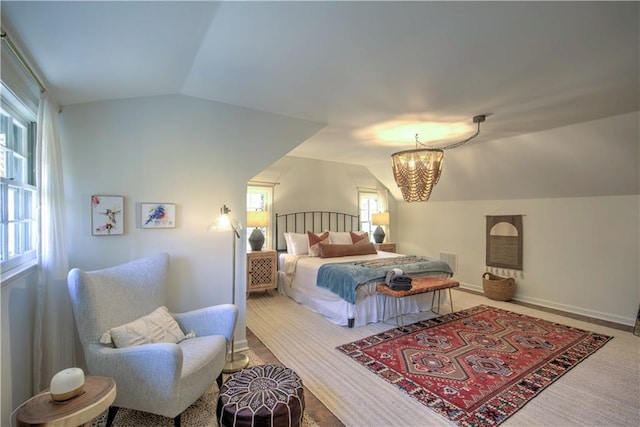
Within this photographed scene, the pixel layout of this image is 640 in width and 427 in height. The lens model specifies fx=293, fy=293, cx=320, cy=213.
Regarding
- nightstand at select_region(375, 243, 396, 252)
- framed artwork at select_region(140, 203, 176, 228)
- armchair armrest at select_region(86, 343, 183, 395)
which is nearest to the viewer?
armchair armrest at select_region(86, 343, 183, 395)

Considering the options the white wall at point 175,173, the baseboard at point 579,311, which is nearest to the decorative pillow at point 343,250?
the white wall at point 175,173

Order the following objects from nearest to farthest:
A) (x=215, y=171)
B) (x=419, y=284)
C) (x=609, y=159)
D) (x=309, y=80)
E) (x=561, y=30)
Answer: (x=561, y=30) → (x=309, y=80) → (x=215, y=171) → (x=609, y=159) → (x=419, y=284)

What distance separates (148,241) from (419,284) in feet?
10.2

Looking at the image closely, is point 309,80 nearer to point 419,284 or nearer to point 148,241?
point 148,241

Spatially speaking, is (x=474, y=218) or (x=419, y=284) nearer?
(x=419, y=284)

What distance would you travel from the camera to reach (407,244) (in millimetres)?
6762

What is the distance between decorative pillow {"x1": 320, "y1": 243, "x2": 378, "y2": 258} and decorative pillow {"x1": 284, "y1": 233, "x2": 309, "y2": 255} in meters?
0.41

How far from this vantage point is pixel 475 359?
281 centimetres

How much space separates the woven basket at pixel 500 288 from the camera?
184 inches

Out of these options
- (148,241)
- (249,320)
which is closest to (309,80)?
(148,241)

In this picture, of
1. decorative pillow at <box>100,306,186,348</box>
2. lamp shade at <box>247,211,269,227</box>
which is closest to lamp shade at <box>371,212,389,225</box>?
lamp shade at <box>247,211,269,227</box>

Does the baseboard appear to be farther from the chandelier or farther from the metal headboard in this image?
the metal headboard

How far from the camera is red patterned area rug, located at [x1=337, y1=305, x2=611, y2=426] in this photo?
7.22 ft

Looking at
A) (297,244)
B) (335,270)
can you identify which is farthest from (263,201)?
(335,270)
